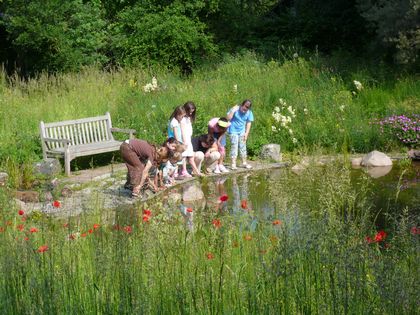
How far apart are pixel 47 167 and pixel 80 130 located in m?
1.86

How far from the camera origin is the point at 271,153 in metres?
14.0

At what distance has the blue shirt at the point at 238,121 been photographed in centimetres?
1320

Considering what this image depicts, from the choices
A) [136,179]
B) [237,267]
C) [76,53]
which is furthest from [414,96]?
[237,267]

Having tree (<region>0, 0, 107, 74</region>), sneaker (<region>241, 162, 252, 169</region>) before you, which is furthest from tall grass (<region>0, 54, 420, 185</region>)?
tree (<region>0, 0, 107, 74</region>)

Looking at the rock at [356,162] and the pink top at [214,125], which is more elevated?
the pink top at [214,125]

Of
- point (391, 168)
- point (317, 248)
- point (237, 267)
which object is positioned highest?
point (317, 248)

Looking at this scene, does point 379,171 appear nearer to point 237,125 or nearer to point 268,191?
A: point 237,125

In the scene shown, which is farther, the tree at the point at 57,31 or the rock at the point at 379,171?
the tree at the point at 57,31

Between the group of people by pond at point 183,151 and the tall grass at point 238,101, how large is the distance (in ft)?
4.60

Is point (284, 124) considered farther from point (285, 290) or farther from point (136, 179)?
point (285, 290)

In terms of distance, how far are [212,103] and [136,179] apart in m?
5.08

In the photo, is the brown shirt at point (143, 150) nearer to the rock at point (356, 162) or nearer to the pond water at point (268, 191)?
the pond water at point (268, 191)

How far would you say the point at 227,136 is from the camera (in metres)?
14.7

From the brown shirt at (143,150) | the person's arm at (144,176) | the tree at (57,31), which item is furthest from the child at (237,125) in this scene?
the tree at (57,31)
